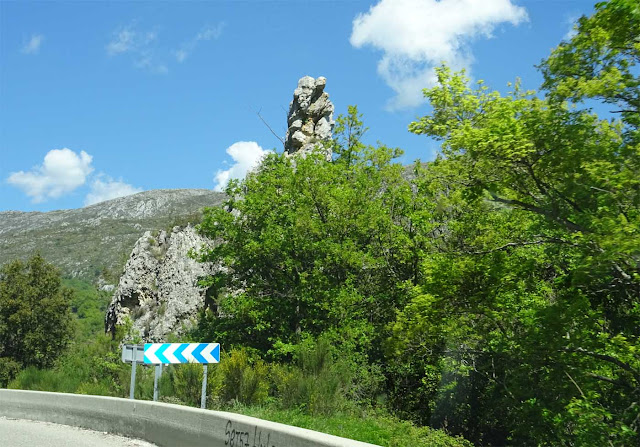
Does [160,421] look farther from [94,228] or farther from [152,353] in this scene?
[94,228]

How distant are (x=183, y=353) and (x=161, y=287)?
32.6m

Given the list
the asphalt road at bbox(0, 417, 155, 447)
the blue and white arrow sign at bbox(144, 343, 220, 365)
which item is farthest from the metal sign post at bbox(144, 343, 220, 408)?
the asphalt road at bbox(0, 417, 155, 447)

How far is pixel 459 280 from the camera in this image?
16.1 meters

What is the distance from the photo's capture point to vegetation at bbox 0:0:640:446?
1176 centimetres

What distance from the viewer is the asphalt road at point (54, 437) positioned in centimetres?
998

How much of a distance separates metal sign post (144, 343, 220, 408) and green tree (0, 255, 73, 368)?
38.1m

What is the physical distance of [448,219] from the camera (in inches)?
923

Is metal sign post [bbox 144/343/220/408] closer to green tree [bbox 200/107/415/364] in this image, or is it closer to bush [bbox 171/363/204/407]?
bush [bbox 171/363/204/407]

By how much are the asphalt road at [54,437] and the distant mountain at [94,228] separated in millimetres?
76148

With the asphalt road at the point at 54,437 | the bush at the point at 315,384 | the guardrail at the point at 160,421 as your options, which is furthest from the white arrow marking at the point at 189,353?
the bush at the point at 315,384

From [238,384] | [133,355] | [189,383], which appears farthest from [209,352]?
[189,383]

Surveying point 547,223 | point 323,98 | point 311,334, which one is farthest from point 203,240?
point 547,223

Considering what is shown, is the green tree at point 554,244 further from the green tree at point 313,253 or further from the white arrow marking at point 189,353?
the white arrow marking at point 189,353

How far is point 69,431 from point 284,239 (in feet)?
47.1
